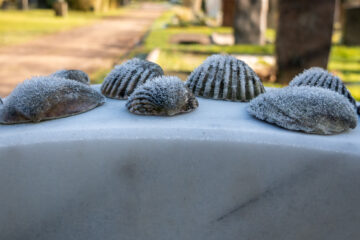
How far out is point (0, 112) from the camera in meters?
1.83

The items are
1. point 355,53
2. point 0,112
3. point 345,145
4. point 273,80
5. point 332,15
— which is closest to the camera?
point 345,145

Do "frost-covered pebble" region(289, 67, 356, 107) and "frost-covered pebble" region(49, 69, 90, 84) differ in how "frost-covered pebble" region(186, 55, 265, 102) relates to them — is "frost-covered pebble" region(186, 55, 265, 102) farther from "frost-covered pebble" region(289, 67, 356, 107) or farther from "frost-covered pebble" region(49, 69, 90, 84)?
"frost-covered pebble" region(49, 69, 90, 84)

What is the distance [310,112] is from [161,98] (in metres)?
0.71

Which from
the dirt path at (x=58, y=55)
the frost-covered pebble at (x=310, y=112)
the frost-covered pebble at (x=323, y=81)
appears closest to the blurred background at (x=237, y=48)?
the dirt path at (x=58, y=55)

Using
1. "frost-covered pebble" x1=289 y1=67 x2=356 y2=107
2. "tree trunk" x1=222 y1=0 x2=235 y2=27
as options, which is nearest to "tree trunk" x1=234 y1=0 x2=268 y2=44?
"tree trunk" x1=222 y1=0 x2=235 y2=27

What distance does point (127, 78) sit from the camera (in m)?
2.19

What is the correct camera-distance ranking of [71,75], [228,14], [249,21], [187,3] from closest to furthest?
[71,75] → [249,21] → [228,14] → [187,3]

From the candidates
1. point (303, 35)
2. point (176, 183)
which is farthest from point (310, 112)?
point (303, 35)

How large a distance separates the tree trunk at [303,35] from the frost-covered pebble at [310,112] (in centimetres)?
361

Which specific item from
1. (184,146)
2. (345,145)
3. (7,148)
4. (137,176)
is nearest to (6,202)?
(7,148)

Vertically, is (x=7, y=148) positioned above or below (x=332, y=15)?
below

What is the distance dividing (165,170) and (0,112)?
900 millimetres

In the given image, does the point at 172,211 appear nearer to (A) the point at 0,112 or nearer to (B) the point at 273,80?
(A) the point at 0,112

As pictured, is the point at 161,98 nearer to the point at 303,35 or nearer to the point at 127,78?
the point at 127,78
